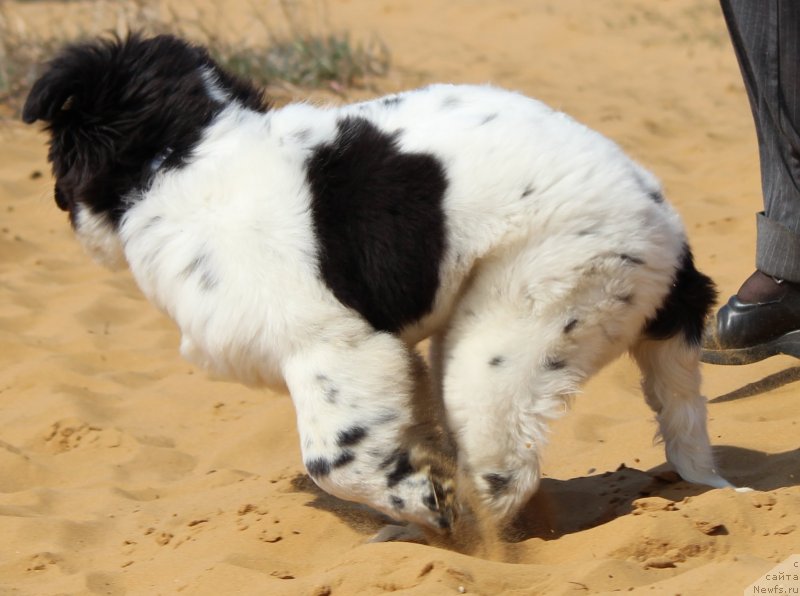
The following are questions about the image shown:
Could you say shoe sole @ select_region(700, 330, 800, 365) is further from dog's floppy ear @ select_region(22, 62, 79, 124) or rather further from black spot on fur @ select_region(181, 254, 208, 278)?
dog's floppy ear @ select_region(22, 62, 79, 124)

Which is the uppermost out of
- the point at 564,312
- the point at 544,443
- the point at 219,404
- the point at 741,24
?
the point at 741,24

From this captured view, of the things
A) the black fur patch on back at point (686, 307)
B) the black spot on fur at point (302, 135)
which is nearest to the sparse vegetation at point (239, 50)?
the black spot on fur at point (302, 135)

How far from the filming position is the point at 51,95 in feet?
10.3

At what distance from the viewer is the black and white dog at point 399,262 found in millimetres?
2967

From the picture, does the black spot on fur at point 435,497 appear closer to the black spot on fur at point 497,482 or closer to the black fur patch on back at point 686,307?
the black spot on fur at point 497,482

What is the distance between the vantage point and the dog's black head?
3.20 metres

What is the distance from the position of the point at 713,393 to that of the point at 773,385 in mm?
234

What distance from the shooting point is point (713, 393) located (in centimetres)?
453

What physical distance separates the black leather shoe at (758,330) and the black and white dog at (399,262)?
129 cm

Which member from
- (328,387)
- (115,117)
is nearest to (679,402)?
(328,387)

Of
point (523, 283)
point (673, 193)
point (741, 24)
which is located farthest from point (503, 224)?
point (673, 193)

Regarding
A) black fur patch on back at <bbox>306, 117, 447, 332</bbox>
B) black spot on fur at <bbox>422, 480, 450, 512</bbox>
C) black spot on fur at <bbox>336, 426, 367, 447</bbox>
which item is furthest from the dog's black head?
black spot on fur at <bbox>422, 480, 450, 512</bbox>

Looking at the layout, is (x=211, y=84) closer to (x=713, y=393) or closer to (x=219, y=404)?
(x=219, y=404)

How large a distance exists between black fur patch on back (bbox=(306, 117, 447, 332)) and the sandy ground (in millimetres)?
679
